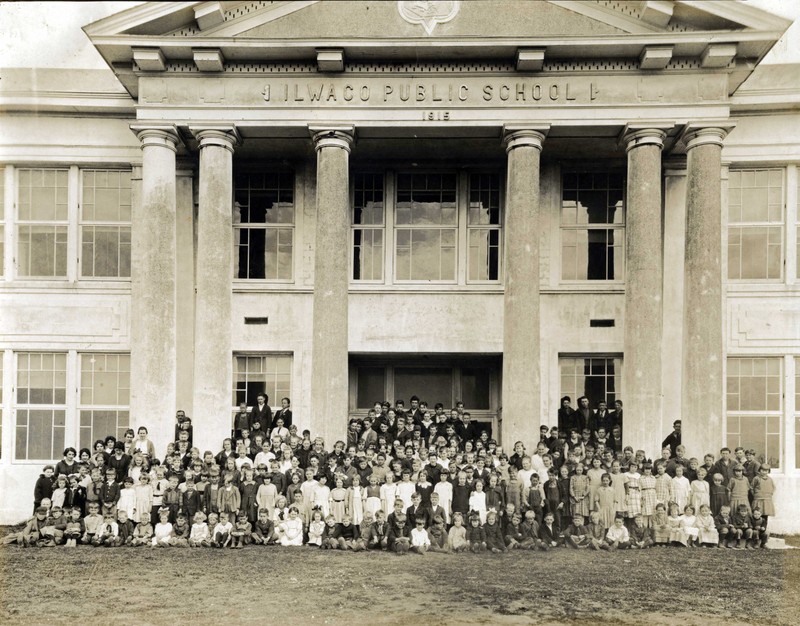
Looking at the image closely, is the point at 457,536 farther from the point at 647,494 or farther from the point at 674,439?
the point at 674,439

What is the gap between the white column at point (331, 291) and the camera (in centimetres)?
1568

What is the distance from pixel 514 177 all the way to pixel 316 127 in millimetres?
3990

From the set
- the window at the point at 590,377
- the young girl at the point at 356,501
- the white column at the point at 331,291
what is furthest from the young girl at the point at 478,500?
the window at the point at 590,377

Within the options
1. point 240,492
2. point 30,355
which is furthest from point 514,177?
point 30,355

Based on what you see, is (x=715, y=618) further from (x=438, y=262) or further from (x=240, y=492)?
(x=438, y=262)

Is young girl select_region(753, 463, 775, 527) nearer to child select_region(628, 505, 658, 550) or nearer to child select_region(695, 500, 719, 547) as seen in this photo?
child select_region(695, 500, 719, 547)

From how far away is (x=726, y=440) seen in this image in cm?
1842

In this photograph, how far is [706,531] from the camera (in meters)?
13.6

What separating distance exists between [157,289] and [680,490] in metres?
10.3

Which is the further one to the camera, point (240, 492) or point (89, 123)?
point (89, 123)

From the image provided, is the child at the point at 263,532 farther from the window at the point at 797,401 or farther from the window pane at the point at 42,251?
the window at the point at 797,401

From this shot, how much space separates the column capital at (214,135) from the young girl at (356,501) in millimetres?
7162

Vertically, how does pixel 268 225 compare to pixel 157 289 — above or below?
above

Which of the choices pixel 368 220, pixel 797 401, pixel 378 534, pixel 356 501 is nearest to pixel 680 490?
Answer: pixel 378 534
